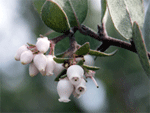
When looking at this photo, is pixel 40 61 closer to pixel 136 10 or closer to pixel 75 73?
pixel 75 73

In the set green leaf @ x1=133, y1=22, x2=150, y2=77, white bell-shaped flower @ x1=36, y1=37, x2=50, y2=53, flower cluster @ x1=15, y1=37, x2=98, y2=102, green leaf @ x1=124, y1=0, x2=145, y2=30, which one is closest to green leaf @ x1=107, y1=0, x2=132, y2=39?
green leaf @ x1=124, y1=0, x2=145, y2=30

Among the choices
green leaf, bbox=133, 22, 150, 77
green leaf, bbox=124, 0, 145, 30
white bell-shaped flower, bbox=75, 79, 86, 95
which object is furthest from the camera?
green leaf, bbox=124, 0, 145, 30

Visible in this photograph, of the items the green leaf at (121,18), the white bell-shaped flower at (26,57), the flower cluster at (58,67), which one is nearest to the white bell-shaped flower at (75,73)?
the flower cluster at (58,67)

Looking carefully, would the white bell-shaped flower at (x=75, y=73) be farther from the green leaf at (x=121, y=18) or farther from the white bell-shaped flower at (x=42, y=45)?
the green leaf at (x=121, y=18)

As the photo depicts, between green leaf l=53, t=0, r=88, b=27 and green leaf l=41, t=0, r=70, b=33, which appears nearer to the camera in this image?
green leaf l=41, t=0, r=70, b=33

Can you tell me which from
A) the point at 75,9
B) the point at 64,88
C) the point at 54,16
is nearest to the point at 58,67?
the point at 64,88

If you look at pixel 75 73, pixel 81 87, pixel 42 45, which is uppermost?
pixel 42 45

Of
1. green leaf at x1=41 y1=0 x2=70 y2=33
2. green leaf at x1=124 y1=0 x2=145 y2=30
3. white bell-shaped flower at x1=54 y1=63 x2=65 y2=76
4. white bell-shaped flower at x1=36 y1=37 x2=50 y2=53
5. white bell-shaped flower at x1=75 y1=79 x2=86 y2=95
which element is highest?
green leaf at x1=41 y1=0 x2=70 y2=33

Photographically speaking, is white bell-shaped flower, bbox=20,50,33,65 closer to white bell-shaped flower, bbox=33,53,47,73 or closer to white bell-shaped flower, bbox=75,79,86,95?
white bell-shaped flower, bbox=33,53,47,73
